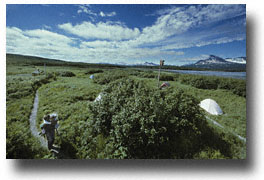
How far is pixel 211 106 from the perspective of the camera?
365 centimetres

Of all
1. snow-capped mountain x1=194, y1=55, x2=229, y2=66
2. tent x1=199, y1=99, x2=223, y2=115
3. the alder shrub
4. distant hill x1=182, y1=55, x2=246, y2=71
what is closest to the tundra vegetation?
the alder shrub

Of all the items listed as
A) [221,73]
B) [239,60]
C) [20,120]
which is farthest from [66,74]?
[239,60]

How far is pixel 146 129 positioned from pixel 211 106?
3.25 m

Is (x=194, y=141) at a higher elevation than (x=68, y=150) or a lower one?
higher

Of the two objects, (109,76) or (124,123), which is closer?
(124,123)

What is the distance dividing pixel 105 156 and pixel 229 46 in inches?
172

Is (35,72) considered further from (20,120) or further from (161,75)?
(161,75)

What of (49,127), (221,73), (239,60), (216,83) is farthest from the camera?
(216,83)

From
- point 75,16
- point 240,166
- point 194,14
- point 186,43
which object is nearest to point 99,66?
point 75,16

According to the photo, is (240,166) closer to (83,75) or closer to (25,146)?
(25,146)

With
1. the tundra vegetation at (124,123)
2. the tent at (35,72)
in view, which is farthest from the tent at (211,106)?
the tent at (35,72)

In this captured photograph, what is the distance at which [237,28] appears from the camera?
8.62 feet

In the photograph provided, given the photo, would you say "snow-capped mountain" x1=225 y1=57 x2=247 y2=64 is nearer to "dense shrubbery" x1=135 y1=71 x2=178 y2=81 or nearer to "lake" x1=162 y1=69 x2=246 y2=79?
"lake" x1=162 y1=69 x2=246 y2=79

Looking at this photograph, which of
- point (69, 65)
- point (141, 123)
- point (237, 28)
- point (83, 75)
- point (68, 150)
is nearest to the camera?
point (141, 123)
